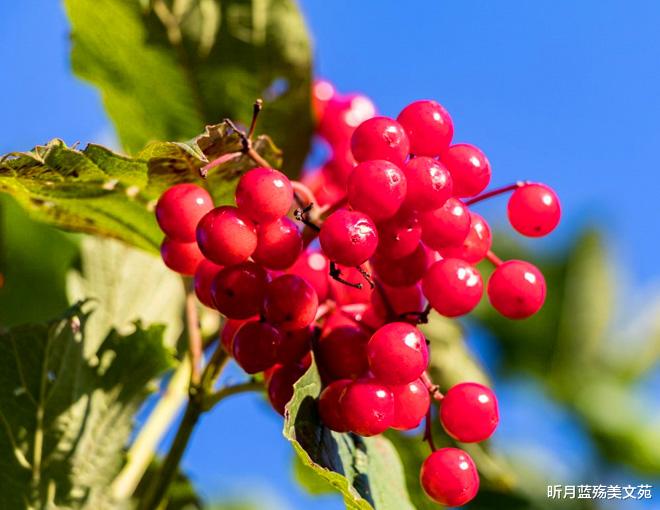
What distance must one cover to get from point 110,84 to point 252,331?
2.70ft

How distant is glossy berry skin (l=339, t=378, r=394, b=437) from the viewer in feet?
3.16

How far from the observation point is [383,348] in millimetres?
961

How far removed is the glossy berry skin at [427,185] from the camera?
99 centimetres

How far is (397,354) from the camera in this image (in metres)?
0.95

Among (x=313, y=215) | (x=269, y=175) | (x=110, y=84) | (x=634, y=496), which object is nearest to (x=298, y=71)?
→ (x=110, y=84)

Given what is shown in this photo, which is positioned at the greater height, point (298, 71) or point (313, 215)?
point (298, 71)

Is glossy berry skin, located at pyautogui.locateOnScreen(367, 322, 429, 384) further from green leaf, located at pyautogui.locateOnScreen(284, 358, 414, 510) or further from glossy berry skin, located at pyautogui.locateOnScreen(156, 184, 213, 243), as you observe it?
glossy berry skin, located at pyautogui.locateOnScreen(156, 184, 213, 243)

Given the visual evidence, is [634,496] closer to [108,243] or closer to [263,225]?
[108,243]

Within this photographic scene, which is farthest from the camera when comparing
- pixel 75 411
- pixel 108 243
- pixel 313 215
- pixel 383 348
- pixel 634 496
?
pixel 634 496

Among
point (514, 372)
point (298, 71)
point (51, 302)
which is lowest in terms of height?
point (51, 302)

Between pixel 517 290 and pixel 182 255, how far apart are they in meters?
0.42

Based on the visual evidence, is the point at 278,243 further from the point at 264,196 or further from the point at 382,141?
the point at 382,141

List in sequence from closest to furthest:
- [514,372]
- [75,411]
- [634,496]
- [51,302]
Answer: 1. [75,411]
2. [51,302]
3. [634,496]
4. [514,372]

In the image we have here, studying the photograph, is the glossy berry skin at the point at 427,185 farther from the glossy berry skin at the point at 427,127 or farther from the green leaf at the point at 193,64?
the green leaf at the point at 193,64
